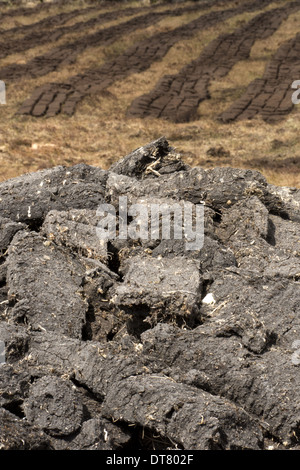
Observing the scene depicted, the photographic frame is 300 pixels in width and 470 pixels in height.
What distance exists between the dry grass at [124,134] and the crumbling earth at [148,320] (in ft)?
12.8

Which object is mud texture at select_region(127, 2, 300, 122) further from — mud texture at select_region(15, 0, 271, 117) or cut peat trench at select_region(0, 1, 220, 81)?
cut peat trench at select_region(0, 1, 220, 81)

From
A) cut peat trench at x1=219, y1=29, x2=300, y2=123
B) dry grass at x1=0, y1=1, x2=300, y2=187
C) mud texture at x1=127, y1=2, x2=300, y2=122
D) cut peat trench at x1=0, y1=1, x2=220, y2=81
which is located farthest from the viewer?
cut peat trench at x1=0, y1=1, x2=220, y2=81

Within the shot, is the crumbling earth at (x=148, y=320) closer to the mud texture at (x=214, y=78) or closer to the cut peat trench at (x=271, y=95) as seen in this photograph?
the cut peat trench at (x=271, y=95)

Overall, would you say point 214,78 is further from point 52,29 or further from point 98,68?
point 52,29

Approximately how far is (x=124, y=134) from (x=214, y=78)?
4.82 metres

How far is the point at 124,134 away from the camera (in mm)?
11477

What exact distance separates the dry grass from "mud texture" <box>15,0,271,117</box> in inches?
13.8

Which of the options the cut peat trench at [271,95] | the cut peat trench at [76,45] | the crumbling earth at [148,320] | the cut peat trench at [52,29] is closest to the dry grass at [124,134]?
the cut peat trench at [271,95]

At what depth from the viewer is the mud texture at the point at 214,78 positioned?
41.5 feet

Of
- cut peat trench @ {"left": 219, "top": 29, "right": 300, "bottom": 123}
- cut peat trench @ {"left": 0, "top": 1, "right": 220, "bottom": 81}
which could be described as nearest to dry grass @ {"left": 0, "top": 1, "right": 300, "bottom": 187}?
cut peat trench @ {"left": 219, "top": 29, "right": 300, "bottom": 123}

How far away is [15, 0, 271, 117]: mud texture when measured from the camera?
1296cm

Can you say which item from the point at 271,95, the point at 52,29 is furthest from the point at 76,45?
the point at 271,95

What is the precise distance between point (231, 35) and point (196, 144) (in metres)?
10.2

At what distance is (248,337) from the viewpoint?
3.95 metres
